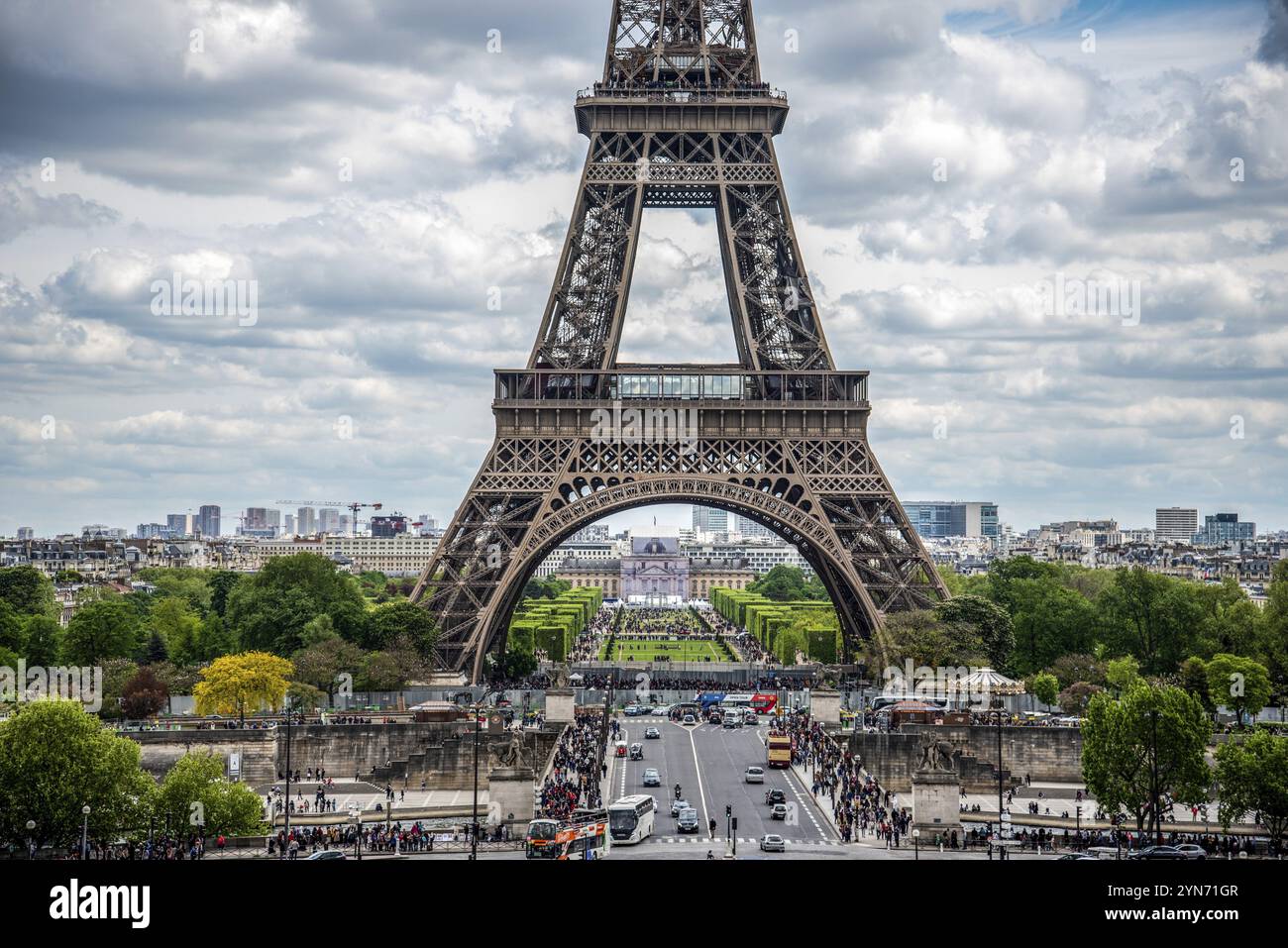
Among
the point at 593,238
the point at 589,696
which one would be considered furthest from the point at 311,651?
the point at 593,238

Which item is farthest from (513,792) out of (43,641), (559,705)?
(43,641)

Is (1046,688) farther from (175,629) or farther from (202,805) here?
(175,629)

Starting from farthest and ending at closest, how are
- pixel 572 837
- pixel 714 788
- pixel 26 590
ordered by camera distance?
1. pixel 26 590
2. pixel 714 788
3. pixel 572 837

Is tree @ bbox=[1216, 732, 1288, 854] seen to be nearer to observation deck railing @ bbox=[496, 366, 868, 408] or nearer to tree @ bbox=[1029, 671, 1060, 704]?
tree @ bbox=[1029, 671, 1060, 704]

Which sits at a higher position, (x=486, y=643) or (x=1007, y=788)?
(x=486, y=643)

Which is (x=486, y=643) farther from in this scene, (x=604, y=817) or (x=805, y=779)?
(x=604, y=817)

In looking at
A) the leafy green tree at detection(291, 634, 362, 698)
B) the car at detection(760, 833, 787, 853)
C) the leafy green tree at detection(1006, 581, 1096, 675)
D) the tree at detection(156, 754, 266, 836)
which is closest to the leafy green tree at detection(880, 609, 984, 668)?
the leafy green tree at detection(1006, 581, 1096, 675)
